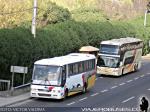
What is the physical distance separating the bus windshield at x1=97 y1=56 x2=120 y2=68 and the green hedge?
3.34 m

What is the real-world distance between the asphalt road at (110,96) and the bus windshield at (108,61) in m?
1.21

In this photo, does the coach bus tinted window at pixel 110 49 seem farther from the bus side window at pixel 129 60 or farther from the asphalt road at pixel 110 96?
the asphalt road at pixel 110 96

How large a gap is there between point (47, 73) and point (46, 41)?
392 inches

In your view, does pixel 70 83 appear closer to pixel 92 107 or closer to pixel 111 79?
pixel 92 107

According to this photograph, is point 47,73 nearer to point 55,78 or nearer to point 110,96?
point 55,78

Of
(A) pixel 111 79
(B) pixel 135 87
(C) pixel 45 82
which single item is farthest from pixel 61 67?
(A) pixel 111 79

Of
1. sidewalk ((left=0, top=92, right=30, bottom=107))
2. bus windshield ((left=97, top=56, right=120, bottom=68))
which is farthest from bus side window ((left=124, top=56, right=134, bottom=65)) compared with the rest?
sidewalk ((left=0, top=92, right=30, bottom=107))

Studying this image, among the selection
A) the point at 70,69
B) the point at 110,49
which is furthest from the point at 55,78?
the point at 110,49

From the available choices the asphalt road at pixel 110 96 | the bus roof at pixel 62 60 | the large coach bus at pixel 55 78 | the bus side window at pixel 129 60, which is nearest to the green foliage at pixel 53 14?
the bus side window at pixel 129 60

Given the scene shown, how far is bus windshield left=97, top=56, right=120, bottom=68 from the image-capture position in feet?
160

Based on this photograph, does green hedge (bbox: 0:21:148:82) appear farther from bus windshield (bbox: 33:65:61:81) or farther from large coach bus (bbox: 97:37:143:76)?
bus windshield (bbox: 33:65:61:81)

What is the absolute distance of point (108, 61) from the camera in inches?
1927

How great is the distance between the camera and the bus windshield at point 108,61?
4875 cm

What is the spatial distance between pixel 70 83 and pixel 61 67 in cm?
158
